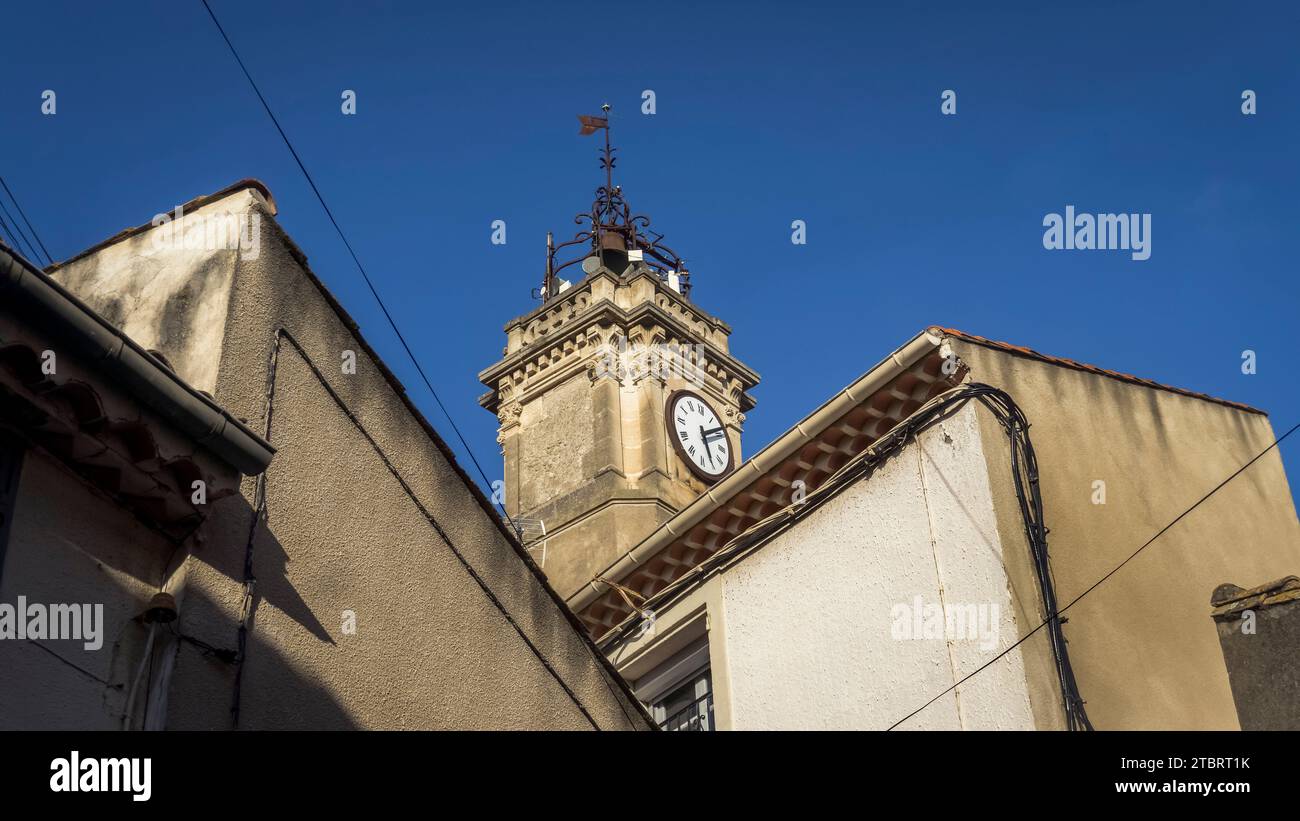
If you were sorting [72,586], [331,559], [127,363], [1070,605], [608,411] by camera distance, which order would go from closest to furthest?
[72,586]
[127,363]
[331,559]
[1070,605]
[608,411]

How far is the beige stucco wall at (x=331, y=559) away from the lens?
627 centimetres

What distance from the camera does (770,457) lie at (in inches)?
446

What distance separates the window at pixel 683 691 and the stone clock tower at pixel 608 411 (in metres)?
8.61

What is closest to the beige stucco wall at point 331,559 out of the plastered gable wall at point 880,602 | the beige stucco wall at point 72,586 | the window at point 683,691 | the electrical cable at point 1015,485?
the beige stucco wall at point 72,586

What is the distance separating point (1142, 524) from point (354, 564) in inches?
239

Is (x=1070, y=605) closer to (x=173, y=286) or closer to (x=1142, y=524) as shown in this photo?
(x=1142, y=524)

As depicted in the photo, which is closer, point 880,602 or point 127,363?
point 127,363

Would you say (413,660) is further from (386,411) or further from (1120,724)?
(1120,724)

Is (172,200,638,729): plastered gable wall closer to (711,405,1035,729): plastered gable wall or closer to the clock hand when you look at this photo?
(711,405,1035,729): plastered gable wall

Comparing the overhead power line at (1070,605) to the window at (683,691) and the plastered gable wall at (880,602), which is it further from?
the window at (683,691)

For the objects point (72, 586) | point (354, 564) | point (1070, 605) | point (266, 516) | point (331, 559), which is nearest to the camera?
point (72, 586)

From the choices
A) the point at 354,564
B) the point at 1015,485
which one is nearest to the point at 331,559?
the point at 354,564
